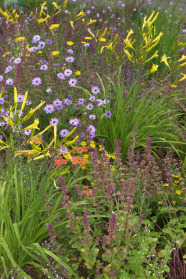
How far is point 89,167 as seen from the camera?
2.59 metres

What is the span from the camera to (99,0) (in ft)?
23.1

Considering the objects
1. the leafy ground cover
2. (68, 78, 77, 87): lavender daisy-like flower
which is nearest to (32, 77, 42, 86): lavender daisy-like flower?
the leafy ground cover

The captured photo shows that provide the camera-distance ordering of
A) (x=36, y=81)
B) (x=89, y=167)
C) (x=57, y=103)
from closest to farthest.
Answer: (x=89, y=167) → (x=57, y=103) → (x=36, y=81)

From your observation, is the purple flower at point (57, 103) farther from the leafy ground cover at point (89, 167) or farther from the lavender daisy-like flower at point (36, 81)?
the lavender daisy-like flower at point (36, 81)

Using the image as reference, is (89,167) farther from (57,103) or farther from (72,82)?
(72,82)

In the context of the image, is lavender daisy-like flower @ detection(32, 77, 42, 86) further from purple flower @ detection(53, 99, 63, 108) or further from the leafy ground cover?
purple flower @ detection(53, 99, 63, 108)

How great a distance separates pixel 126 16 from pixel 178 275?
542cm

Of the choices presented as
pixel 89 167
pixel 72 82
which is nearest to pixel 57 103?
pixel 72 82

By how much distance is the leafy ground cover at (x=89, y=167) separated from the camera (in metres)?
1.68

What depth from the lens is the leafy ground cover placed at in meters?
1.68

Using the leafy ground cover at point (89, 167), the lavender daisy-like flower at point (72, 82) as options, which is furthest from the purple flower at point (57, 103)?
the lavender daisy-like flower at point (72, 82)

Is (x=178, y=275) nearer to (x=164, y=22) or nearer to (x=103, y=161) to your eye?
(x=103, y=161)

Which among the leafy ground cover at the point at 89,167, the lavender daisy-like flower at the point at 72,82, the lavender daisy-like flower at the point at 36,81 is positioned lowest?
the leafy ground cover at the point at 89,167

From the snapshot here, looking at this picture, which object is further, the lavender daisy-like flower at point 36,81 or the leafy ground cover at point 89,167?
the lavender daisy-like flower at point 36,81
